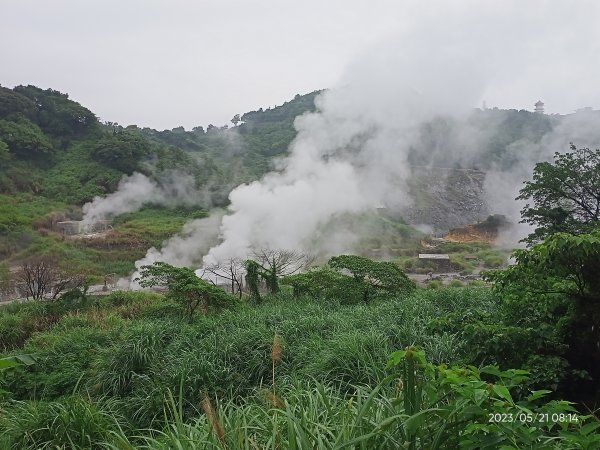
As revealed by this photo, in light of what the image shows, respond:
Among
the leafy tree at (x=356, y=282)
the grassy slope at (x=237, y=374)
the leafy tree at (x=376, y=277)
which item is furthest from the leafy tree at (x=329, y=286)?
the grassy slope at (x=237, y=374)

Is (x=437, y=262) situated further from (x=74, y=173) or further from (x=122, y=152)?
(x=74, y=173)

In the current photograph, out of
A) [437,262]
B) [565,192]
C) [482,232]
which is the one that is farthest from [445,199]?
[565,192]

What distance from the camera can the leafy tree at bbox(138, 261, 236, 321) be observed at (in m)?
7.68

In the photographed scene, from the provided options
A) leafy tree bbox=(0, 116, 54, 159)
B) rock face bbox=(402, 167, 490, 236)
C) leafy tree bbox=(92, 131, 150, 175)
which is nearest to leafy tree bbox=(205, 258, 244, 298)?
leafy tree bbox=(92, 131, 150, 175)

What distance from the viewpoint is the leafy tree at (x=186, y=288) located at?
25.2 ft

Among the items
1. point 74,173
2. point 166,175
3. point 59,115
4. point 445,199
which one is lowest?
point 445,199

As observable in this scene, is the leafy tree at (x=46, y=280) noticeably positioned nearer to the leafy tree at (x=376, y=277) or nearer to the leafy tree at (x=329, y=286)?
the leafy tree at (x=329, y=286)

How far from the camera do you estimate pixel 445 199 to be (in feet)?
125

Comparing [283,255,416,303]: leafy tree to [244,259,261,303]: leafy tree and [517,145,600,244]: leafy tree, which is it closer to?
[244,259,261,303]: leafy tree

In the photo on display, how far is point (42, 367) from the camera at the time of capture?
226 inches

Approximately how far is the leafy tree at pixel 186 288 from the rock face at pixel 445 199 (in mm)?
28131

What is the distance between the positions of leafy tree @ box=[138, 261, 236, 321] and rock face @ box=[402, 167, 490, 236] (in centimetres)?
2813

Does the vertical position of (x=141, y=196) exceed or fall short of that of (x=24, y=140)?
it falls short

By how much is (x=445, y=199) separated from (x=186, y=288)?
113 feet
